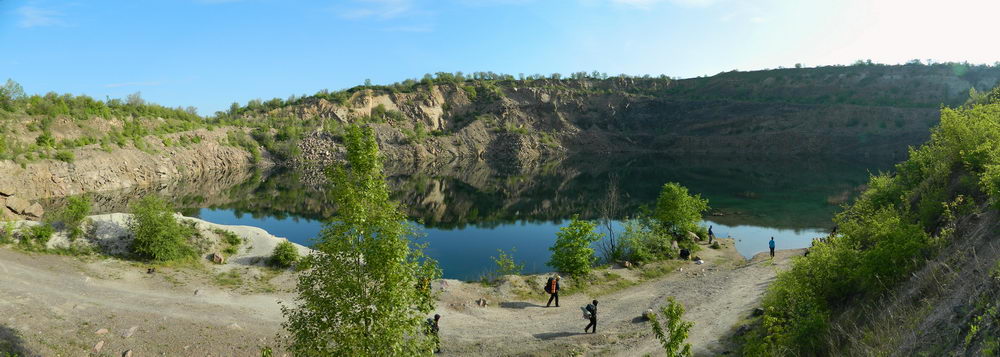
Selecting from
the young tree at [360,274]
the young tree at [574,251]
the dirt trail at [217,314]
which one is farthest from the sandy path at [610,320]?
the young tree at [360,274]

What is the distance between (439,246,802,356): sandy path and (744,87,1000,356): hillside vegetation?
320 centimetres

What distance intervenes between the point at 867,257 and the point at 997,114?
11845mm

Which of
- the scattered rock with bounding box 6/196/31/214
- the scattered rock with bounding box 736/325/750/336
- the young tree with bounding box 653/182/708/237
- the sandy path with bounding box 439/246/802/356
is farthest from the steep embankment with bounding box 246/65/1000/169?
the scattered rock with bounding box 736/325/750/336

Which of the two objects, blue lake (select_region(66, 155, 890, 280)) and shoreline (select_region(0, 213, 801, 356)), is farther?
blue lake (select_region(66, 155, 890, 280))

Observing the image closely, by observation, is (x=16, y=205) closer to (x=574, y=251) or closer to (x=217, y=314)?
(x=217, y=314)

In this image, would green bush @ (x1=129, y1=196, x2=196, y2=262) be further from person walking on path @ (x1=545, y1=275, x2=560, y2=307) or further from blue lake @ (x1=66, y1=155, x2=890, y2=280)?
person walking on path @ (x1=545, y1=275, x2=560, y2=307)

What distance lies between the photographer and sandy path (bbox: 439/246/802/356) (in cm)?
1752

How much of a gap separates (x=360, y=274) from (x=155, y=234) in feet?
67.6

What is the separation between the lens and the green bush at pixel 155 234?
2495 cm

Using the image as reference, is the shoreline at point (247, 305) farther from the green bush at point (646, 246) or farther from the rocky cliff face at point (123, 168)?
the rocky cliff face at point (123, 168)

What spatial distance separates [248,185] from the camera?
7144cm

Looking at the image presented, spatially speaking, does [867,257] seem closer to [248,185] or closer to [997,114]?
[997,114]

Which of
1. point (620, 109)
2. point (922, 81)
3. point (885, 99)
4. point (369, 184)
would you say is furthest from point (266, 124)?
point (922, 81)

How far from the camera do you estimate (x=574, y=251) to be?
26.9m
